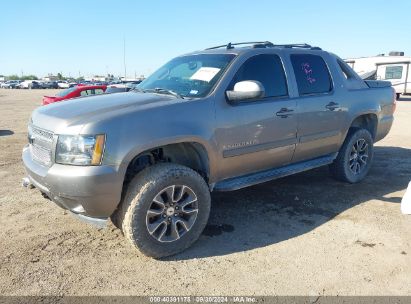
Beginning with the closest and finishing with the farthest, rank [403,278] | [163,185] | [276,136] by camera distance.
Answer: [403,278]
[163,185]
[276,136]

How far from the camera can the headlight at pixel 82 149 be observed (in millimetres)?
3086

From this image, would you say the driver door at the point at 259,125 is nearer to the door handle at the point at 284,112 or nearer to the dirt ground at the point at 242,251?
the door handle at the point at 284,112

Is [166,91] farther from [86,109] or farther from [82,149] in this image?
[82,149]

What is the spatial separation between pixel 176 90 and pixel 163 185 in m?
1.18

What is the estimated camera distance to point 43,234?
3949 mm

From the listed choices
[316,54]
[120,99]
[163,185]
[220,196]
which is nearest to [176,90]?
[120,99]

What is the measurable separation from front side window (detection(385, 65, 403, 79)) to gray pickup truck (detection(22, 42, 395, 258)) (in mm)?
22019

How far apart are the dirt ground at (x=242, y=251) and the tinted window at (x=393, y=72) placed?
2204 cm

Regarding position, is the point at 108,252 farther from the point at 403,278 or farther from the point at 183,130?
the point at 403,278

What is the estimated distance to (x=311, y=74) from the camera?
4.90 meters

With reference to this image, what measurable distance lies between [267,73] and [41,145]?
2532 mm

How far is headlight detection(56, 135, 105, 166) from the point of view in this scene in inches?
121

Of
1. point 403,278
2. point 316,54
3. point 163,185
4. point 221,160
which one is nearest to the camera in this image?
point 403,278

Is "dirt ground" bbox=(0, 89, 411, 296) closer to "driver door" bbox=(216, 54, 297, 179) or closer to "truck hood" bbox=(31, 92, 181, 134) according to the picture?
"driver door" bbox=(216, 54, 297, 179)
